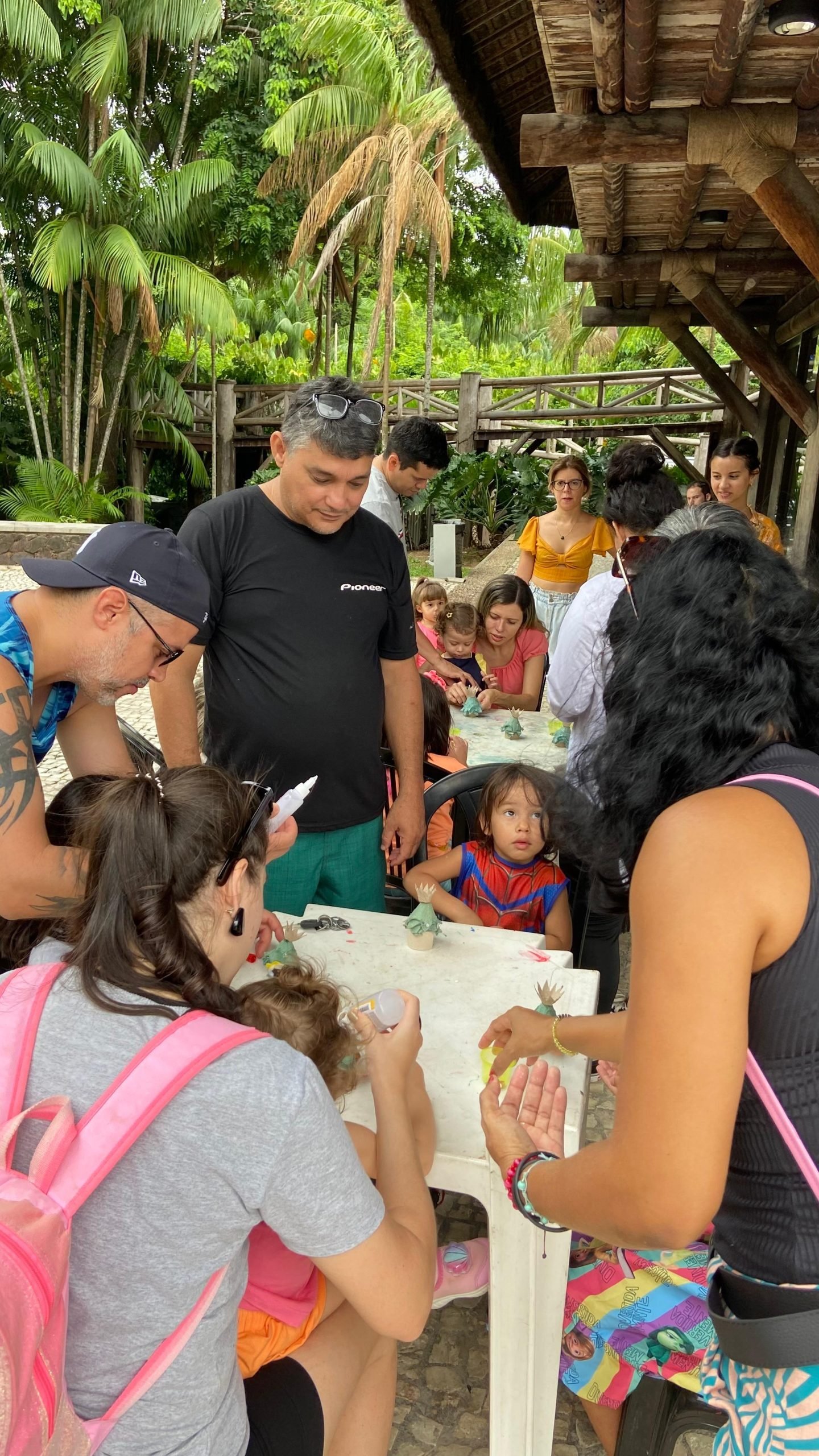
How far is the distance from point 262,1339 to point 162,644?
3.79ft

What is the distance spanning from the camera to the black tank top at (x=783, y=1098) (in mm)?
946

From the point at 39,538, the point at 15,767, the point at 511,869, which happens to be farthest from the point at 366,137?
the point at 15,767

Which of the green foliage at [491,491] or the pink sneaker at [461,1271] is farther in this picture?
the green foliage at [491,491]

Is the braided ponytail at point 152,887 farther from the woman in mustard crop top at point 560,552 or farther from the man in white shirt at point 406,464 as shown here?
the woman in mustard crop top at point 560,552

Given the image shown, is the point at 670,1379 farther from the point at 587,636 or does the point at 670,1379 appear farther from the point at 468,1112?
the point at 587,636

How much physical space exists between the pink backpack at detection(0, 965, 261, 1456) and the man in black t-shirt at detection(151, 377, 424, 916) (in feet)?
4.04

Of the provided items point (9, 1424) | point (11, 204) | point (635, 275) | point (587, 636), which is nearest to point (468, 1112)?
point (9, 1424)

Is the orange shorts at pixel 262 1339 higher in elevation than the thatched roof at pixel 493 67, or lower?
lower

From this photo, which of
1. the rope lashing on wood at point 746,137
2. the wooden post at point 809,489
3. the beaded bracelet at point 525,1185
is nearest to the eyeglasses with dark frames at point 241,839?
the beaded bracelet at point 525,1185

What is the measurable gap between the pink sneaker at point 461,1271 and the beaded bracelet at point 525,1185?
674 mm

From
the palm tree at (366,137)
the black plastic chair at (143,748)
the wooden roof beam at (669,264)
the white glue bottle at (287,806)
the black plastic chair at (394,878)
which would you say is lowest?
the black plastic chair at (394,878)

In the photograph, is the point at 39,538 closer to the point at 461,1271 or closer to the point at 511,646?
the point at 511,646

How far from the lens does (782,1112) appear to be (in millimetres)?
990

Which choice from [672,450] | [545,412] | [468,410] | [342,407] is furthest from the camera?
[468,410]
